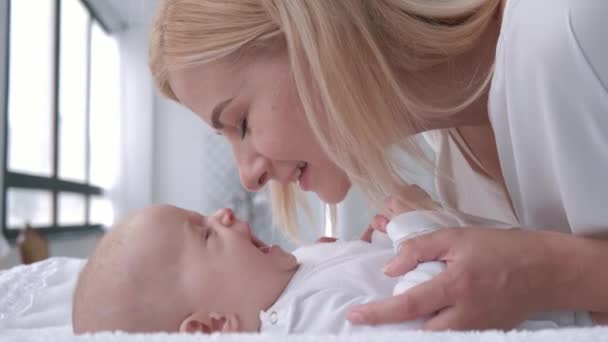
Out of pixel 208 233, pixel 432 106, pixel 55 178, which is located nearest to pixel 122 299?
pixel 208 233

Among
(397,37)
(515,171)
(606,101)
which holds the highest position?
(397,37)

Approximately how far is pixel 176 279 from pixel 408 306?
414mm

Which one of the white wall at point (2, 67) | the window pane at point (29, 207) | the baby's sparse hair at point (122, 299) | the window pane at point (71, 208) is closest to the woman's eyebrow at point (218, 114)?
the baby's sparse hair at point (122, 299)

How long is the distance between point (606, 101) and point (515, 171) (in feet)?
0.98

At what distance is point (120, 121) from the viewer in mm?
5762

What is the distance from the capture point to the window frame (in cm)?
341

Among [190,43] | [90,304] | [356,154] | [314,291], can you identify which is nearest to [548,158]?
[356,154]

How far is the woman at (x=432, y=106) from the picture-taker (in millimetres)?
913

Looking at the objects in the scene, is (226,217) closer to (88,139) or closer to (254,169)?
(254,169)

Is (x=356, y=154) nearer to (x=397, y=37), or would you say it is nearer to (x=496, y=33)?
(x=397, y=37)

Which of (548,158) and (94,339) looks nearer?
(94,339)

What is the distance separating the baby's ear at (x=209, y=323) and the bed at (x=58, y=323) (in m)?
0.19

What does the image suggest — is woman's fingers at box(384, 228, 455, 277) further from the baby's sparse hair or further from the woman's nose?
the woman's nose

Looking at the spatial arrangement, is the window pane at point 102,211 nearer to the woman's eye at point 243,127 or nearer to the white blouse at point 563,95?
the woman's eye at point 243,127
